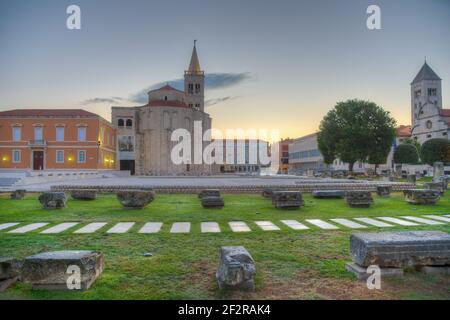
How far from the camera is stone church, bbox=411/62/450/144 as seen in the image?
71.9m

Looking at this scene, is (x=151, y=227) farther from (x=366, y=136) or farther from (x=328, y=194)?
(x=366, y=136)

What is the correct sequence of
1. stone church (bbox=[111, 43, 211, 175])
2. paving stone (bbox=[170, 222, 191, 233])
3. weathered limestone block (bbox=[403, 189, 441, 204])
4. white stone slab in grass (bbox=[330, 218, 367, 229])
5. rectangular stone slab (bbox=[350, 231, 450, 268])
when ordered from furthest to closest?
stone church (bbox=[111, 43, 211, 175]) < weathered limestone block (bbox=[403, 189, 441, 204]) < white stone slab in grass (bbox=[330, 218, 367, 229]) < paving stone (bbox=[170, 222, 191, 233]) < rectangular stone slab (bbox=[350, 231, 450, 268])

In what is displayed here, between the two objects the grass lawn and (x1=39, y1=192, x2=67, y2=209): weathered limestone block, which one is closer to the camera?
the grass lawn

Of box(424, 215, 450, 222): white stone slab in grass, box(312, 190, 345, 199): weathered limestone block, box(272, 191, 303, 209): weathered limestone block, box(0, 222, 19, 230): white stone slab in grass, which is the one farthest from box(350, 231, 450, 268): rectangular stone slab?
box(312, 190, 345, 199): weathered limestone block

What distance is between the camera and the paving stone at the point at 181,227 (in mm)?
8284

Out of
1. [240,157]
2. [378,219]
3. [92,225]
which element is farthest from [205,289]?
[240,157]

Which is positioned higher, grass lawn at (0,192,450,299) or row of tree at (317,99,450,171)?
row of tree at (317,99,450,171)

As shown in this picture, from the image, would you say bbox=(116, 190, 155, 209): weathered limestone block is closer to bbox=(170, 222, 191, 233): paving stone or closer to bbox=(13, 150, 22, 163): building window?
bbox=(170, 222, 191, 233): paving stone

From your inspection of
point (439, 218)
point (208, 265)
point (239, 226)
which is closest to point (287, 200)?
point (239, 226)

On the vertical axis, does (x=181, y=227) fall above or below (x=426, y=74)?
below

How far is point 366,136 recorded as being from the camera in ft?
148

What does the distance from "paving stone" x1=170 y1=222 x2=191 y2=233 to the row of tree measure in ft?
133

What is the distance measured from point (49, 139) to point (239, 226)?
47648 millimetres

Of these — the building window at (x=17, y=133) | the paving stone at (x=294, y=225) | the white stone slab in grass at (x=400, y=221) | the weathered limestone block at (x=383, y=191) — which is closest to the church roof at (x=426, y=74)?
the weathered limestone block at (x=383, y=191)
